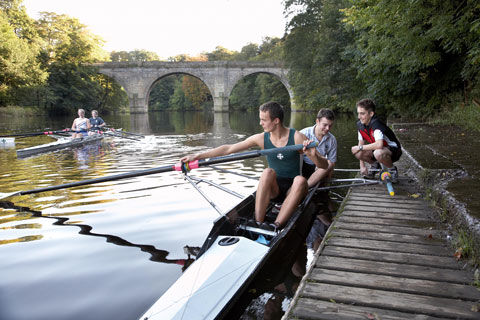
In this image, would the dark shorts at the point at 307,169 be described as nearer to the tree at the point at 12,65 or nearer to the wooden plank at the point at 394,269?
the wooden plank at the point at 394,269

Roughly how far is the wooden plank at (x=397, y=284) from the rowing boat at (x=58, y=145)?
372 inches

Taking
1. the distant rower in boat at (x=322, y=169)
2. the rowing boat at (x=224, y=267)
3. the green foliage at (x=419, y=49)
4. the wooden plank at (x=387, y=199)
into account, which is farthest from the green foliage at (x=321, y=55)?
the rowing boat at (x=224, y=267)

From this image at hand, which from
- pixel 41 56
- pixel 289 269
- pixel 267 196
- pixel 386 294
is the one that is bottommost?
pixel 289 269

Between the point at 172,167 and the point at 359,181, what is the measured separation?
116 inches

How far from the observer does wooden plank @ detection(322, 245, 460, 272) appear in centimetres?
263

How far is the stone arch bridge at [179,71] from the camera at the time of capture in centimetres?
4269

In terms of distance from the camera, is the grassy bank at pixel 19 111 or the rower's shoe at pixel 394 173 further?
the grassy bank at pixel 19 111

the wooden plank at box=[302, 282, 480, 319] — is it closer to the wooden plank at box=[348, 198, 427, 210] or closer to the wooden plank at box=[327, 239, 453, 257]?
the wooden plank at box=[327, 239, 453, 257]

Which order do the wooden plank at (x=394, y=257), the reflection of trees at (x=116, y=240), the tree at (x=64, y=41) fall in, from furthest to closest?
1. the tree at (x=64, y=41)
2. the reflection of trees at (x=116, y=240)
3. the wooden plank at (x=394, y=257)

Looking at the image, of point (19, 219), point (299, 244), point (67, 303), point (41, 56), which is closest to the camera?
point (67, 303)

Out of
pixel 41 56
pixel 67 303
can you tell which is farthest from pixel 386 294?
pixel 41 56

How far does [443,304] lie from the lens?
6.75 ft

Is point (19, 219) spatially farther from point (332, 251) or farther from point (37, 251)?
point (332, 251)

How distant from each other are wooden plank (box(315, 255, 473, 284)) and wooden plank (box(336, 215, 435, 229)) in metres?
0.98
